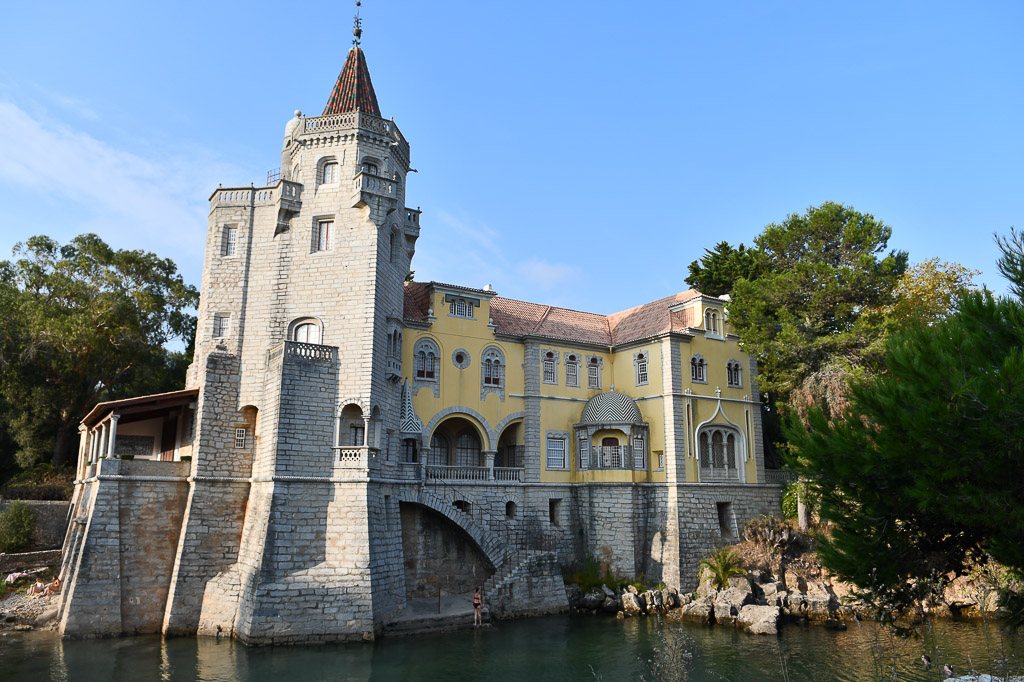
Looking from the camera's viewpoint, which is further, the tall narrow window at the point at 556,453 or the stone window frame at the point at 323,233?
the tall narrow window at the point at 556,453

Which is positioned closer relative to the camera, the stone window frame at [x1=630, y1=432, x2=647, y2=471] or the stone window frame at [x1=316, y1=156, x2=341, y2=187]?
the stone window frame at [x1=316, y1=156, x2=341, y2=187]

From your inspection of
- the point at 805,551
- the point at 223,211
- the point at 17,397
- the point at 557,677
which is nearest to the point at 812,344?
the point at 805,551

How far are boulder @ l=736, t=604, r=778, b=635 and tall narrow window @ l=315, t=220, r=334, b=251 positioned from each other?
21371mm

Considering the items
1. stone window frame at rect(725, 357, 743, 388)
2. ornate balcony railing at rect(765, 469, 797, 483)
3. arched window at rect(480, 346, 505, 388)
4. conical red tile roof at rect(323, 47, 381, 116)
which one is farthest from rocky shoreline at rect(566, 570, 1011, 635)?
conical red tile roof at rect(323, 47, 381, 116)

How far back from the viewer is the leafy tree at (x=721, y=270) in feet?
130

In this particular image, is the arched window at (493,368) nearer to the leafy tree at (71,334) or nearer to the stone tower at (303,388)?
the stone tower at (303,388)

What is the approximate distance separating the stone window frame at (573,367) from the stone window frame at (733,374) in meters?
7.13

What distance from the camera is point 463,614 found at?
2591 centimetres

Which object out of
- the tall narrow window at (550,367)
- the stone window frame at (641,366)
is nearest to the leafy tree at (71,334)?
the tall narrow window at (550,367)

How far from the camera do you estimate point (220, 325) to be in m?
27.9

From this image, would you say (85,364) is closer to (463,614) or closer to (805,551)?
(463,614)

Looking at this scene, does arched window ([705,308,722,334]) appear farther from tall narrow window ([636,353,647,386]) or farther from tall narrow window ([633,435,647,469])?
tall narrow window ([633,435,647,469])

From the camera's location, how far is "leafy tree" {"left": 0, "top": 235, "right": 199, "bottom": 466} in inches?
1358

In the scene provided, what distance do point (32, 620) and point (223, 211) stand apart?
16686 millimetres
